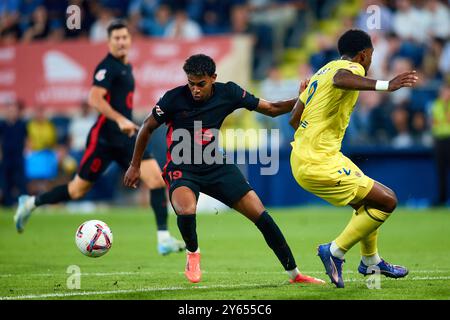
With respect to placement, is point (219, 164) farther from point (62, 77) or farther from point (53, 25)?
point (53, 25)

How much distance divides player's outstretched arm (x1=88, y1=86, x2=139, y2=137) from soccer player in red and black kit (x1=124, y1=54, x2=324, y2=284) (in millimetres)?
2423

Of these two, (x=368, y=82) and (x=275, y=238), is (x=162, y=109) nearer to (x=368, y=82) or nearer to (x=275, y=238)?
(x=275, y=238)

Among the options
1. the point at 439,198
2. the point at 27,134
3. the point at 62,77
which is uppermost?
the point at 62,77

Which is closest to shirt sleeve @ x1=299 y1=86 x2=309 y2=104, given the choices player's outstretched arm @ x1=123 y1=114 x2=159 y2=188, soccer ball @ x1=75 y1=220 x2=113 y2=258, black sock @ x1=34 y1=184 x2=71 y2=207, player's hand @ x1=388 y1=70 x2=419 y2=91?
player's hand @ x1=388 y1=70 x2=419 y2=91

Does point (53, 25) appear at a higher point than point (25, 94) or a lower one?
higher

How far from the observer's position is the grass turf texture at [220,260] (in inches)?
326

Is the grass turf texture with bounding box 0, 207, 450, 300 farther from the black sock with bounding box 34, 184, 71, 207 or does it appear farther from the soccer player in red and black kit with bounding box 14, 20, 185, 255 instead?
the soccer player in red and black kit with bounding box 14, 20, 185, 255

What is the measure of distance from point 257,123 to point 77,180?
944 centimetres

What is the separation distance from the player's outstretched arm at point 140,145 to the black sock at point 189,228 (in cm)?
63

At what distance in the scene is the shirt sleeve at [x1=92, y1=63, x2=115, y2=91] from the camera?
473 inches

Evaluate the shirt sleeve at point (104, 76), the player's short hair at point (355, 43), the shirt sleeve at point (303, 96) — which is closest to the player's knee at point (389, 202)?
the shirt sleeve at point (303, 96)

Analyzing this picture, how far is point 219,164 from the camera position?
357 inches
